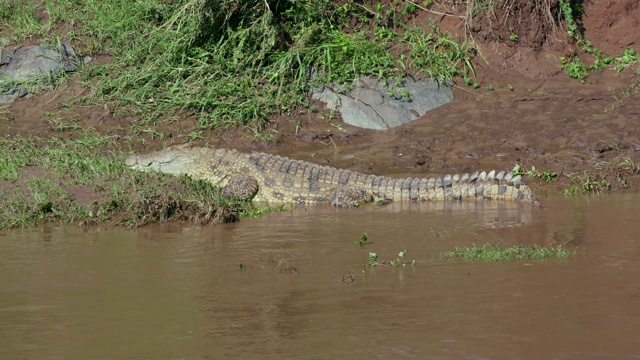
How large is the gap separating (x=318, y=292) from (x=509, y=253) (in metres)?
1.45

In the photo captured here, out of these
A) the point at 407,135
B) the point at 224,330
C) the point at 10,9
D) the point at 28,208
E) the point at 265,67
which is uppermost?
the point at 10,9

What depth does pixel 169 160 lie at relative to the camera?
9.16 meters

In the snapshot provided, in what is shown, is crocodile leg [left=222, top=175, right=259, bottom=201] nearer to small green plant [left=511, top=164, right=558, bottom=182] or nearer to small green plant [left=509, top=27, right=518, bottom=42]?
small green plant [left=511, top=164, right=558, bottom=182]

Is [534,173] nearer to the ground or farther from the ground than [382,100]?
nearer to the ground

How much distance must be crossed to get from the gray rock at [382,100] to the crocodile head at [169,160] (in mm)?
1994

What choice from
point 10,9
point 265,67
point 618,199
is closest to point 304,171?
point 265,67

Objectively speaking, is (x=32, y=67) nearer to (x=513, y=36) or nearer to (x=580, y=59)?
(x=513, y=36)

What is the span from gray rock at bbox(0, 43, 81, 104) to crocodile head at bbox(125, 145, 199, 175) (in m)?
2.64

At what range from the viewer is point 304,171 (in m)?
8.95

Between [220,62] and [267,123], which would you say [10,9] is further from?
[267,123]

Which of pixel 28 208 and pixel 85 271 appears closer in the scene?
pixel 85 271

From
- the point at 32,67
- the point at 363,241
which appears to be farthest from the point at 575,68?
the point at 32,67

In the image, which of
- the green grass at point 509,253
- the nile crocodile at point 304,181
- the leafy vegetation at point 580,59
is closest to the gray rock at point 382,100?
the nile crocodile at point 304,181

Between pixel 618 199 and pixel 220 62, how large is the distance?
4.82 m
